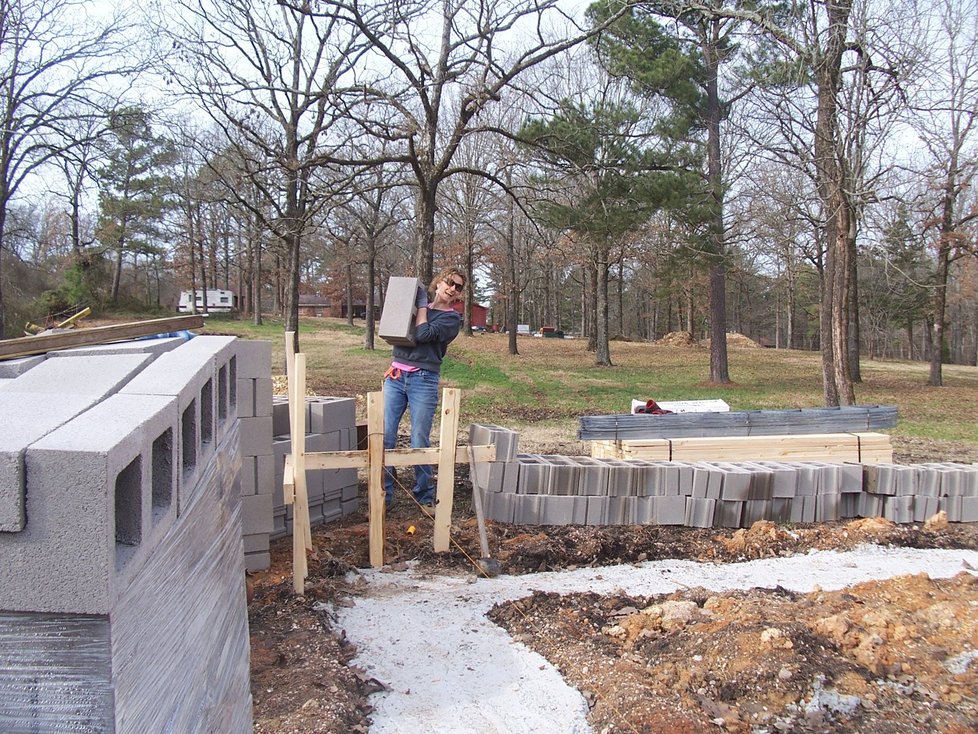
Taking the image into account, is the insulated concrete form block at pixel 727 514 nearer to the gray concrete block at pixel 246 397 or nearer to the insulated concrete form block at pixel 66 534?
the gray concrete block at pixel 246 397

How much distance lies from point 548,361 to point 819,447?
54.1 feet

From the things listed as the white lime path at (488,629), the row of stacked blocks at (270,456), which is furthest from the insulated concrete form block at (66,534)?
the row of stacked blocks at (270,456)

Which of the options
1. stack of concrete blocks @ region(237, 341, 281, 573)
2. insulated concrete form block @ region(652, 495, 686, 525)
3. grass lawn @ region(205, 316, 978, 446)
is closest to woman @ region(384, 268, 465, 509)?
stack of concrete blocks @ region(237, 341, 281, 573)

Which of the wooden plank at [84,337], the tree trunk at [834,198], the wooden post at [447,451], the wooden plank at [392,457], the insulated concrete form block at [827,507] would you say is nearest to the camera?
the wooden plank at [84,337]

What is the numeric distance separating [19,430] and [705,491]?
529 cm

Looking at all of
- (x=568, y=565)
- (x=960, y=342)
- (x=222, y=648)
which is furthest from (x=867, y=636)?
(x=960, y=342)

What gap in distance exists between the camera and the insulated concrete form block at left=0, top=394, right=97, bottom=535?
1.20 m

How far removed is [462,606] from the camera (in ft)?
13.9

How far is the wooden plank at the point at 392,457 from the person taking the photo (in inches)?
182

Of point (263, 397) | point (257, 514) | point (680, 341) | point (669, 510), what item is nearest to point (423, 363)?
point (263, 397)

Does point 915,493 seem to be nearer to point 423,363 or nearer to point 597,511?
point 597,511

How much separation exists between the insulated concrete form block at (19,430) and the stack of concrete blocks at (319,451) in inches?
144

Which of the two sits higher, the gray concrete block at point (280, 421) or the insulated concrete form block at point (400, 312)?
the insulated concrete form block at point (400, 312)

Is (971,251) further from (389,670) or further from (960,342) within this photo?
(960,342)
